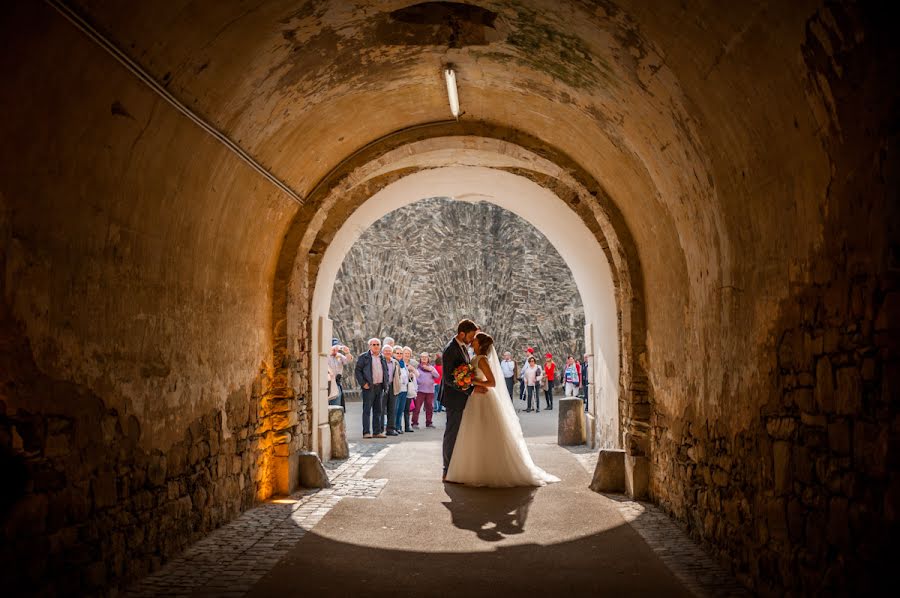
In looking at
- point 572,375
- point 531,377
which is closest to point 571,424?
point 531,377

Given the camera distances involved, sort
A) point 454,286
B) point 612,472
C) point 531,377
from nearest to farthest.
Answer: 1. point 612,472
2. point 531,377
3. point 454,286

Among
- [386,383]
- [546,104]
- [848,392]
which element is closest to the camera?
[848,392]

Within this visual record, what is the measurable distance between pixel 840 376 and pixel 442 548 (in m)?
3.64

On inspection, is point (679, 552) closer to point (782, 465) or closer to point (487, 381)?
point (782, 465)

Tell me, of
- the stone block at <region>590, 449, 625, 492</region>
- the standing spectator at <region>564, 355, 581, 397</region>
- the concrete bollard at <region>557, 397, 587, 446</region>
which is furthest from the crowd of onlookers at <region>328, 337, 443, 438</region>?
the standing spectator at <region>564, 355, 581, 397</region>

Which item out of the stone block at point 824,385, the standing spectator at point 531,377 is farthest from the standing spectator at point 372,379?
the stone block at point 824,385

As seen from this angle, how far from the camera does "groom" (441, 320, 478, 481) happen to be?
1012 centimetres

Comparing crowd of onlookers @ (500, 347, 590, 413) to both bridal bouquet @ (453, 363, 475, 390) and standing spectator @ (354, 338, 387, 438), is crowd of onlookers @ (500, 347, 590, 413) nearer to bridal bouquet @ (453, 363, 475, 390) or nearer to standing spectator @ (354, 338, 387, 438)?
standing spectator @ (354, 338, 387, 438)

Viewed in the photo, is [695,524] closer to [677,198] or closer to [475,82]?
[677,198]

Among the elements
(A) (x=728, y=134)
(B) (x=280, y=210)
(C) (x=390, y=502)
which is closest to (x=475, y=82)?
(B) (x=280, y=210)

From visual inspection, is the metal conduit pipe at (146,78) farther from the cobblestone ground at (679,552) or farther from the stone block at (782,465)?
the cobblestone ground at (679,552)

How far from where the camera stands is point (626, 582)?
532 centimetres

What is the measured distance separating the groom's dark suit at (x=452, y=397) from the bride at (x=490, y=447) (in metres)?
0.18

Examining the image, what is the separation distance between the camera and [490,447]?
32.0 feet
